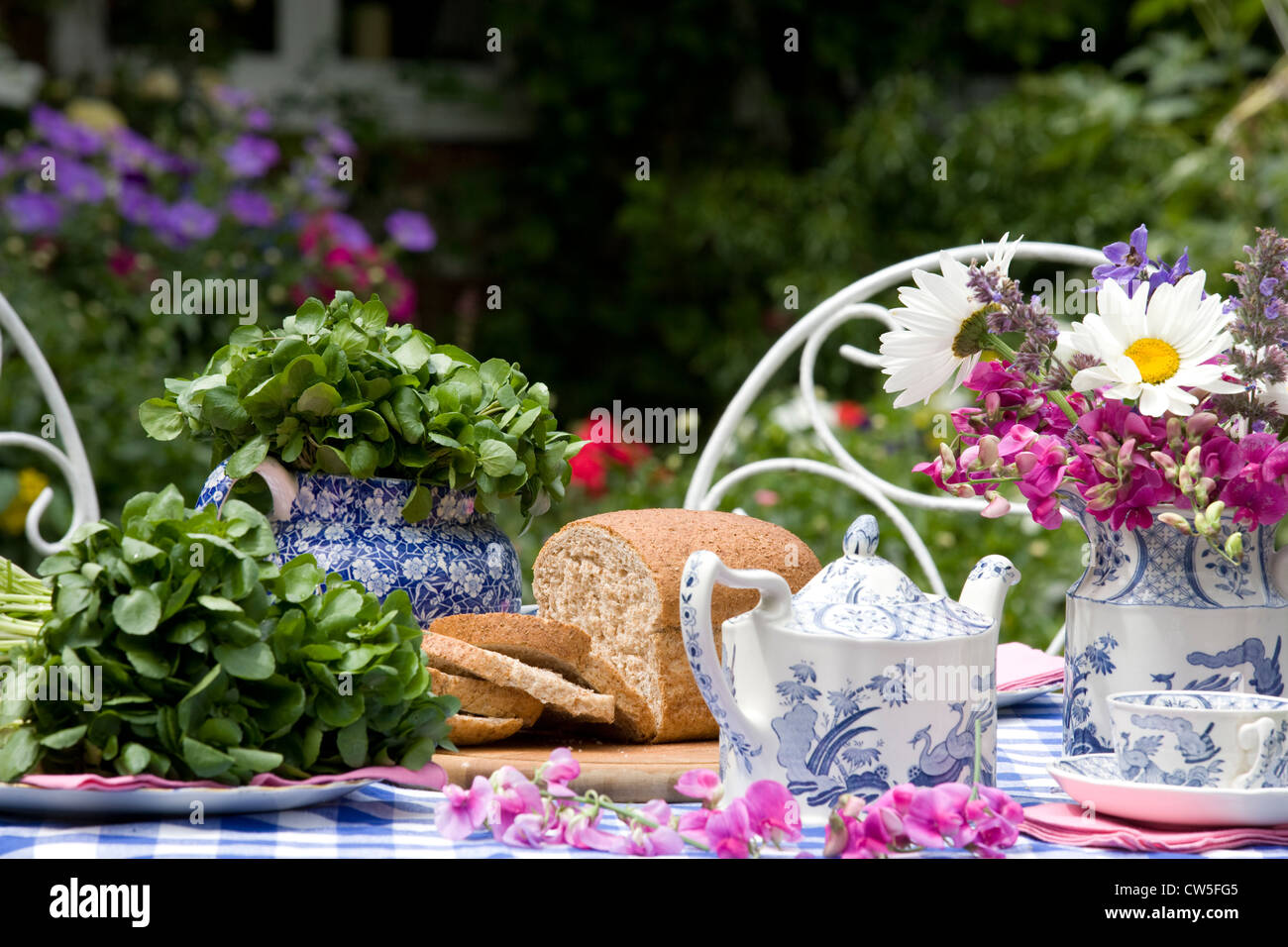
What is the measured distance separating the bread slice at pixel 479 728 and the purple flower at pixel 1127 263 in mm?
631

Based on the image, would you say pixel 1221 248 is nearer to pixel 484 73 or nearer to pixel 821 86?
pixel 821 86

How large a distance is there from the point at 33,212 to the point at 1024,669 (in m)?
3.15

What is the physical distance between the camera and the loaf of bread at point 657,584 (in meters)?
1.41

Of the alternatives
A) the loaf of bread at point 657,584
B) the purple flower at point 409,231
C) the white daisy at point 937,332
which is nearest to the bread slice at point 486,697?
the loaf of bread at point 657,584

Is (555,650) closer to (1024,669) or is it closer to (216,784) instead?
(216,784)

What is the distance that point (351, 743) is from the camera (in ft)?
3.47

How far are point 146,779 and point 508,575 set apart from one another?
1.74 feet

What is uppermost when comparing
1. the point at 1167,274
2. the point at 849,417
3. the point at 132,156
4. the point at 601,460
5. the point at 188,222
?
the point at 132,156

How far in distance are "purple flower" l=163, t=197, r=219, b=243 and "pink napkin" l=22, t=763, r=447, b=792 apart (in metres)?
3.18

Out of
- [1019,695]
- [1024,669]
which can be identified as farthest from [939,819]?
[1024,669]

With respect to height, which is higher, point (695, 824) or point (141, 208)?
point (141, 208)

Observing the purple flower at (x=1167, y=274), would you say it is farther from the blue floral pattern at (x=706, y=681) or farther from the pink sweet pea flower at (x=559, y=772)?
the pink sweet pea flower at (x=559, y=772)

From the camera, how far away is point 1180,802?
102cm
